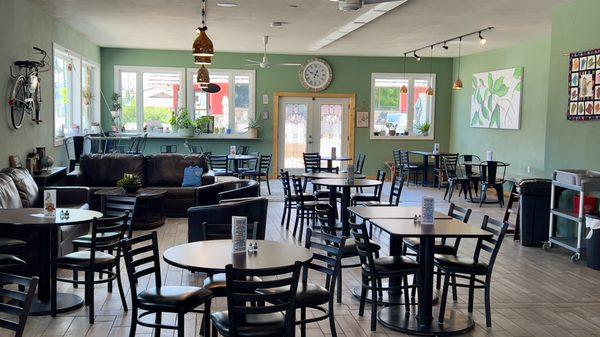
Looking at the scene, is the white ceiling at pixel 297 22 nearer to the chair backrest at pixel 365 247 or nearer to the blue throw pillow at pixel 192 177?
the blue throw pillow at pixel 192 177

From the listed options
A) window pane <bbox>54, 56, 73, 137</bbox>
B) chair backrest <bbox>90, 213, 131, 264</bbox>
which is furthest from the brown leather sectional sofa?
chair backrest <bbox>90, 213, 131, 264</bbox>

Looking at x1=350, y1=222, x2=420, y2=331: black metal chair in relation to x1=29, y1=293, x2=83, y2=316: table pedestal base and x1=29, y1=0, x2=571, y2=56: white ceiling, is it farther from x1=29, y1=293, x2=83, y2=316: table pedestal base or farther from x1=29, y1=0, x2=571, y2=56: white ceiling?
x1=29, y1=0, x2=571, y2=56: white ceiling

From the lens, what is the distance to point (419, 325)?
5023 mm

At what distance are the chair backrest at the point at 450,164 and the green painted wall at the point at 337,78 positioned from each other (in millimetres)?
2148

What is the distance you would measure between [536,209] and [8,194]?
625 cm

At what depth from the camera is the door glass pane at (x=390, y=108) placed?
16.2 meters

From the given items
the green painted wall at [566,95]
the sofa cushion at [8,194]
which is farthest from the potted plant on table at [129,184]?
the green painted wall at [566,95]

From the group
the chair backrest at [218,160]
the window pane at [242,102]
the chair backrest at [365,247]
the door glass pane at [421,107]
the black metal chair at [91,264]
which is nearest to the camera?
the chair backrest at [365,247]

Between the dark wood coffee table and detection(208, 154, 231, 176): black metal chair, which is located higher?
detection(208, 154, 231, 176): black metal chair

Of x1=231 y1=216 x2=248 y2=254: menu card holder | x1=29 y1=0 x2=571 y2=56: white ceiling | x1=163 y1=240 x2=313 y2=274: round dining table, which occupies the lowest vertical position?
x1=163 y1=240 x2=313 y2=274: round dining table

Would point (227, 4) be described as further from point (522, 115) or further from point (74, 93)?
point (522, 115)

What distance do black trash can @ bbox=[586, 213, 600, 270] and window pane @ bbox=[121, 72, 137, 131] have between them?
1077cm

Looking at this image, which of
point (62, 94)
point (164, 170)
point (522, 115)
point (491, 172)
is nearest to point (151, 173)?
point (164, 170)

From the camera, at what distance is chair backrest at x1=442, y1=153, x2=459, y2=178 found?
43.1ft
